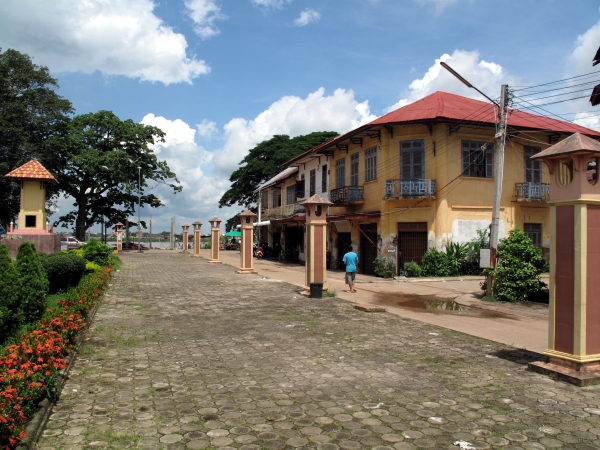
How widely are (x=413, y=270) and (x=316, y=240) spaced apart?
6.52 meters

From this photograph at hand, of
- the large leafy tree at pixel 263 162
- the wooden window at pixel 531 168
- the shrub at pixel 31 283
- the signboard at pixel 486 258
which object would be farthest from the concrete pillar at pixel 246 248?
the large leafy tree at pixel 263 162

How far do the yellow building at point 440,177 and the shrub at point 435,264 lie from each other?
0.49 metres

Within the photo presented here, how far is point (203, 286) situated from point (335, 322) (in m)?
7.53

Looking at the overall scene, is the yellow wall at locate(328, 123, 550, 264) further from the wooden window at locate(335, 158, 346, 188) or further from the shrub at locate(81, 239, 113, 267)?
Result: the shrub at locate(81, 239, 113, 267)

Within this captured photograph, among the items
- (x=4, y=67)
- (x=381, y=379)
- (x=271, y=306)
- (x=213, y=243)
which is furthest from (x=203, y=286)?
(x=4, y=67)

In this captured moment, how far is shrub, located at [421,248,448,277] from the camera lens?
753 inches

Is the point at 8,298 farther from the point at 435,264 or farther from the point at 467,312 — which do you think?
the point at 435,264

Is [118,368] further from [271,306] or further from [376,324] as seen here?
[271,306]

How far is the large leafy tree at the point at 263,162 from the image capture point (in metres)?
47.1

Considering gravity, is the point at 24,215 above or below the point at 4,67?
below

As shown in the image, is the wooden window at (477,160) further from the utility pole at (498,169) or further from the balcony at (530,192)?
the utility pole at (498,169)

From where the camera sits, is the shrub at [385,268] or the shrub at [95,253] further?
the shrub at [385,268]

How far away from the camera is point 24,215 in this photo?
642 inches

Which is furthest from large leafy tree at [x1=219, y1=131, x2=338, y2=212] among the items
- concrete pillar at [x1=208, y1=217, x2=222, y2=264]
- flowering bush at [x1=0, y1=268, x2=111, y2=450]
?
flowering bush at [x1=0, y1=268, x2=111, y2=450]
